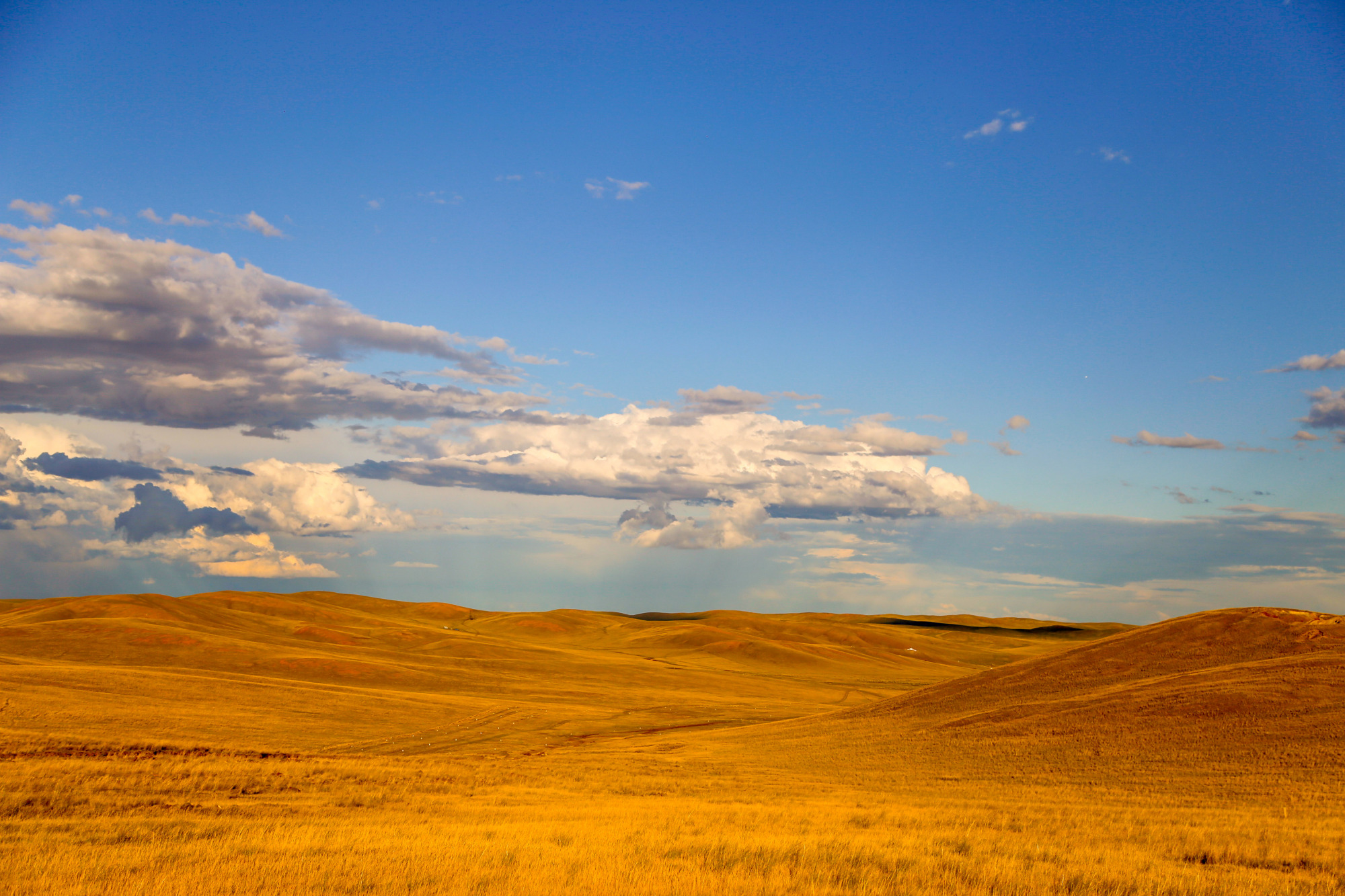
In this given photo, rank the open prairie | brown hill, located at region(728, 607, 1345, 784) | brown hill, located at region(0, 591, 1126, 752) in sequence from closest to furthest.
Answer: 1. the open prairie
2. brown hill, located at region(728, 607, 1345, 784)
3. brown hill, located at region(0, 591, 1126, 752)

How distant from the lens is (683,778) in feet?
109

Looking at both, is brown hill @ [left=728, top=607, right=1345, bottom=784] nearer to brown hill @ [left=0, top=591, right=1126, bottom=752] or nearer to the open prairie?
the open prairie

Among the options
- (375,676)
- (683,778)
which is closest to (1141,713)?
(683,778)

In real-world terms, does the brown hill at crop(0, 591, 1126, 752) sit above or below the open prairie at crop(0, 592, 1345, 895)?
below

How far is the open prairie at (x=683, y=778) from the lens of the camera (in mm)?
13406

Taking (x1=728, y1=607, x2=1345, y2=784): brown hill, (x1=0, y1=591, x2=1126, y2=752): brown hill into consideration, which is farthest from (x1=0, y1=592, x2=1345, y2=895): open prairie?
(x1=0, y1=591, x2=1126, y2=752): brown hill

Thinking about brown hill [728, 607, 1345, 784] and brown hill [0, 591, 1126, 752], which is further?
brown hill [0, 591, 1126, 752]

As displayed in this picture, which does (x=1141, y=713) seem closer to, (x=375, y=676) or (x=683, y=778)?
(x=683, y=778)

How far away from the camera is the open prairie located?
528 inches

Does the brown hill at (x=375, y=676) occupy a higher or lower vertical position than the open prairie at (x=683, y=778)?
lower

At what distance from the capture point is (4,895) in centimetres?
1133

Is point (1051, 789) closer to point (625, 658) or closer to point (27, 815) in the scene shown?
point (27, 815)

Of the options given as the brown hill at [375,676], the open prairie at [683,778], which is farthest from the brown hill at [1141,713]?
the brown hill at [375,676]

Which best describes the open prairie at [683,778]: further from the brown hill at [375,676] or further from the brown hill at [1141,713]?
the brown hill at [375,676]
